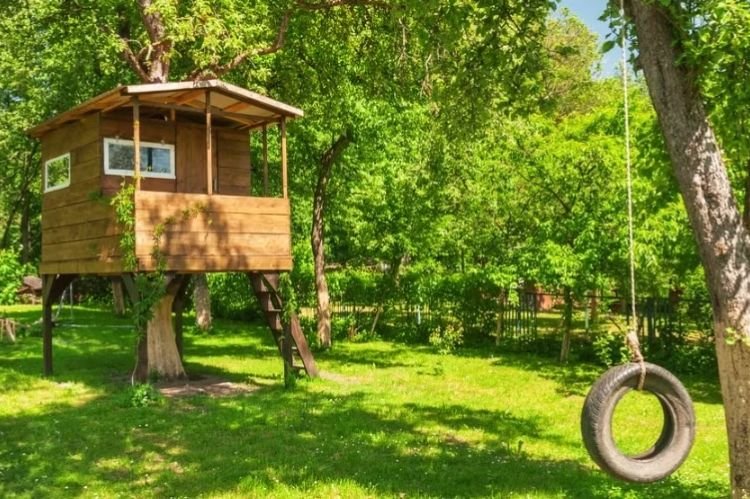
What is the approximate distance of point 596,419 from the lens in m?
4.80

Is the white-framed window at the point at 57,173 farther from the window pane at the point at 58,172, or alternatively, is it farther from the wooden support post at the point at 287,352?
the wooden support post at the point at 287,352

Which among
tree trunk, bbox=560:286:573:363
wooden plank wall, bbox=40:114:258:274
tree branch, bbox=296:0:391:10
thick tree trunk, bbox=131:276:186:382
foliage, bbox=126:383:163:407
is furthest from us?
tree trunk, bbox=560:286:573:363

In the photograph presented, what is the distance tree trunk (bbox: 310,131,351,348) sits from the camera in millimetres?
18672

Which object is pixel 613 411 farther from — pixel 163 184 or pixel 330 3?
pixel 330 3

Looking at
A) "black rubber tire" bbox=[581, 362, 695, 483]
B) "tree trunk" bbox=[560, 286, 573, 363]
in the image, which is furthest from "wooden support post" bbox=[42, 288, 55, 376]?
"black rubber tire" bbox=[581, 362, 695, 483]

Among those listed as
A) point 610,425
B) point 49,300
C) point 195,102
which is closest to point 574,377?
point 195,102

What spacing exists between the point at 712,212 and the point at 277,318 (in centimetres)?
939

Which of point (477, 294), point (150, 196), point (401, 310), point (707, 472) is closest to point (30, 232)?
point (401, 310)

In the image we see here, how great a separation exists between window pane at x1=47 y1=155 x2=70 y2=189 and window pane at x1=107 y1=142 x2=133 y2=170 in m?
1.33

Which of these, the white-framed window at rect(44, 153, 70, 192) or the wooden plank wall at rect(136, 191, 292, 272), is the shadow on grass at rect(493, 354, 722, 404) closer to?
the wooden plank wall at rect(136, 191, 292, 272)

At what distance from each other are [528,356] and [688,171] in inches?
515

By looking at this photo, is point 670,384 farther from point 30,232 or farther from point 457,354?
point 30,232

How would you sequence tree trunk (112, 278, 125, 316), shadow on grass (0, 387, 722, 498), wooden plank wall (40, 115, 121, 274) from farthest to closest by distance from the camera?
tree trunk (112, 278, 125, 316)
wooden plank wall (40, 115, 121, 274)
shadow on grass (0, 387, 722, 498)

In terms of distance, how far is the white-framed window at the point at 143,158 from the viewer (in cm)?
1261
